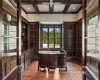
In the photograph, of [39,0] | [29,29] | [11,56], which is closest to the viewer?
[11,56]

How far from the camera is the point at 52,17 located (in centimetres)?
946

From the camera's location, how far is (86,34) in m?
1.73

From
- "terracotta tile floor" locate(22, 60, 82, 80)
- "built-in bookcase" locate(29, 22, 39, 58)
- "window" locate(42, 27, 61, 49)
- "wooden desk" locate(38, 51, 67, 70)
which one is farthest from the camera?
"window" locate(42, 27, 61, 49)

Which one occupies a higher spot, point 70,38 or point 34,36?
point 34,36

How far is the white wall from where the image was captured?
9.42m

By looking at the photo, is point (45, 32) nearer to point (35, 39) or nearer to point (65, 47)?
point (35, 39)

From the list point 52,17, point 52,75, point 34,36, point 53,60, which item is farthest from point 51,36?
point 52,75

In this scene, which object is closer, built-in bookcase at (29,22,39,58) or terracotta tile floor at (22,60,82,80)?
terracotta tile floor at (22,60,82,80)

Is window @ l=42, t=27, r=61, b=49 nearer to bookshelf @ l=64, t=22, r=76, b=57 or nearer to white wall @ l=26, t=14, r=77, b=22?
bookshelf @ l=64, t=22, r=76, b=57

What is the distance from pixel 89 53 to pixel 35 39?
798cm

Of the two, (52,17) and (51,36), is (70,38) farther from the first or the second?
(52,17)

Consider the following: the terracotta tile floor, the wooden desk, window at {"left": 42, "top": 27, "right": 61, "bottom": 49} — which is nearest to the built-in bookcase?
window at {"left": 42, "top": 27, "right": 61, "bottom": 49}

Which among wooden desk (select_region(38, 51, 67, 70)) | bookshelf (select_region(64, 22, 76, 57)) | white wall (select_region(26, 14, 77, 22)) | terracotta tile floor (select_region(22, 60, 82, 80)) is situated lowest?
terracotta tile floor (select_region(22, 60, 82, 80))

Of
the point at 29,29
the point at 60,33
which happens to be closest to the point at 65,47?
the point at 60,33
